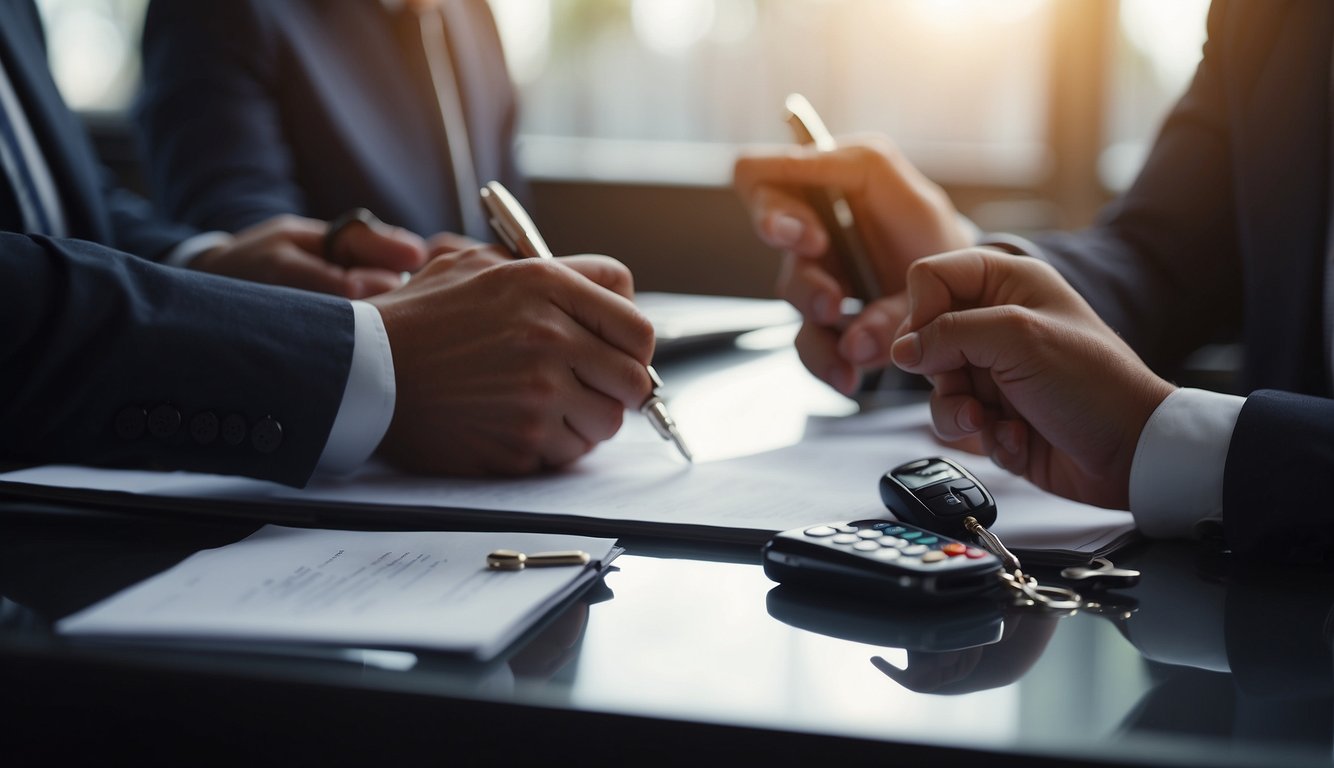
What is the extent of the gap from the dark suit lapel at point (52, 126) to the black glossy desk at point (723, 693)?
35.8 inches

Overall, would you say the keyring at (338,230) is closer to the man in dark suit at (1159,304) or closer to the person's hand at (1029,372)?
the man in dark suit at (1159,304)

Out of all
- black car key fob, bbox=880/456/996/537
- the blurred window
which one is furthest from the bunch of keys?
the blurred window

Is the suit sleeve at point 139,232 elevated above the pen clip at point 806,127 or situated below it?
below

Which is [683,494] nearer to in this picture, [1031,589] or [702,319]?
[1031,589]

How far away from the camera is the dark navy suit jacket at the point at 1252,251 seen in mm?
575

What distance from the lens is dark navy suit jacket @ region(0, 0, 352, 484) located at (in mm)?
625

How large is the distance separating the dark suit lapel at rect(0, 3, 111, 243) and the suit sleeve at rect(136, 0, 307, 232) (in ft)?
1.21

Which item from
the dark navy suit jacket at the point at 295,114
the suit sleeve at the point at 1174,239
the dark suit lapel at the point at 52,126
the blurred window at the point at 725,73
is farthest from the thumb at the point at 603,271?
the blurred window at the point at 725,73

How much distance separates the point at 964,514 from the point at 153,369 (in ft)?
1.59

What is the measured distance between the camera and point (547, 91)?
12.2 feet

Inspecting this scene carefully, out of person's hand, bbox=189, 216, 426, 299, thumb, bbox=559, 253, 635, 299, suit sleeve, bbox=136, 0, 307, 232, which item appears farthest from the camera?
suit sleeve, bbox=136, 0, 307, 232

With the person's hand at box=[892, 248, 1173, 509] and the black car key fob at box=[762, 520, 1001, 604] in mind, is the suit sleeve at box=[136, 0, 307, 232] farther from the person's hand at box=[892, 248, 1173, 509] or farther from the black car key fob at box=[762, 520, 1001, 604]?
the black car key fob at box=[762, 520, 1001, 604]

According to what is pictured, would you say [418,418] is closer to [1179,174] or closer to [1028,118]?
[1179,174]

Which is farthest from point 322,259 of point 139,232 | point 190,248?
point 139,232
